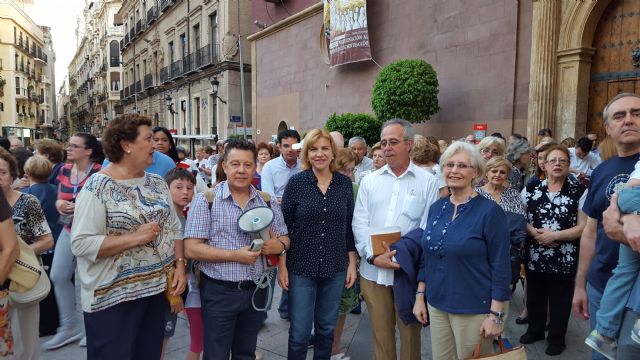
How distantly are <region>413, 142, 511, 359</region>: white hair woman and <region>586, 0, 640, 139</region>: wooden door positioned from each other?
7.22 m

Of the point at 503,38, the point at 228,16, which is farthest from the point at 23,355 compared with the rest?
the point at 228,16

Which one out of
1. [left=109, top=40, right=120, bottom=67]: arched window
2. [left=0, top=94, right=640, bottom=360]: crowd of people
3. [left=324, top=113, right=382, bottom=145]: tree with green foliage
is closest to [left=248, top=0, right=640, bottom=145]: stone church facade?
[left=324, top=113, right=382, bottom=145]: tree with green foliage

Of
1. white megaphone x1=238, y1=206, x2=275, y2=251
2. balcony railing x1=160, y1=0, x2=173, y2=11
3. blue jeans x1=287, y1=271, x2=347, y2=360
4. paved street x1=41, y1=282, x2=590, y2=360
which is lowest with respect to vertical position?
paved street x1=41, y1=282, x2=590, y2=360

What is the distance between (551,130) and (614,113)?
7280 mm

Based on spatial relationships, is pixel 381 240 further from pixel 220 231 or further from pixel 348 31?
pixel 348 31

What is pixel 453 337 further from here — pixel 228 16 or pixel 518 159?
pixel 228 16

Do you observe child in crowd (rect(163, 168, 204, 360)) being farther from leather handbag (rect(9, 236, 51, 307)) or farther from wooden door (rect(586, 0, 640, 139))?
wooden door (rect(586, 0, 640, 139))

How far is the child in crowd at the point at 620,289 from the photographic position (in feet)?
6.00

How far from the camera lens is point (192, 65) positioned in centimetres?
2778

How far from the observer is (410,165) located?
3.02 meters

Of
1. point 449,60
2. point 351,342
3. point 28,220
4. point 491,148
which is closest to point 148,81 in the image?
point 449,60

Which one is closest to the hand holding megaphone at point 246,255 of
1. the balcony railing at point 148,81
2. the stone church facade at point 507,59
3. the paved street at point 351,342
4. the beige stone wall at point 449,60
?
the paved street at point 351,342

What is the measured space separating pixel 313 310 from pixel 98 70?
6561cm

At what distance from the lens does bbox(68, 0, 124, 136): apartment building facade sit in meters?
51.2
